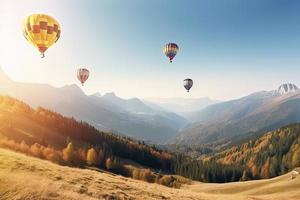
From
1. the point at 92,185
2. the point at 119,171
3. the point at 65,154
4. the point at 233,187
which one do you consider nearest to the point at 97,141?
the point at 119,171

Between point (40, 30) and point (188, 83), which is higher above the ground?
point (188, 83)

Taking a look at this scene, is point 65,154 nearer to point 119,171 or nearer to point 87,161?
point 87,161

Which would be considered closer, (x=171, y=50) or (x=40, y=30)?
(x=40, y=30)

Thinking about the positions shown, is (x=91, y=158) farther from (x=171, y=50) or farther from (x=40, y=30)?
(x=40, y=30)

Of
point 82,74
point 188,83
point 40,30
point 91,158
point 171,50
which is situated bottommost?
point 91,158

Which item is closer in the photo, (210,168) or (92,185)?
(92,185)

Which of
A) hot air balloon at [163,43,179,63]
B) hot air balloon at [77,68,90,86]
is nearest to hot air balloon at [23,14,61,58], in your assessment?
hot air balloon at [77,68,90,86]

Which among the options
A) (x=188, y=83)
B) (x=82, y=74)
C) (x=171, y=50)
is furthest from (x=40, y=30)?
(x=188, y=83)
